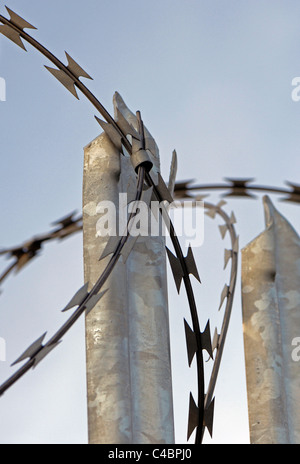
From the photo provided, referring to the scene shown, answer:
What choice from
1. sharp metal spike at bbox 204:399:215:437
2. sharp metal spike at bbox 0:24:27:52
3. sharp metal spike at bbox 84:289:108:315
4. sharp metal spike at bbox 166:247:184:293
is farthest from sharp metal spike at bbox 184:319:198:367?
sharp metal spike at bbox 0:24:27:52

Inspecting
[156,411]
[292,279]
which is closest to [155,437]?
[156,411]

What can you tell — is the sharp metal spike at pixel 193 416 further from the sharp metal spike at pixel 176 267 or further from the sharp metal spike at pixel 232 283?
the sharp metal spike at pixel 232 283

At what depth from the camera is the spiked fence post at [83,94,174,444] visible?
8.64 m

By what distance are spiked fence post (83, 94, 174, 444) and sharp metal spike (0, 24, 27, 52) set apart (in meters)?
1.00

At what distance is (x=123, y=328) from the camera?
354 inches

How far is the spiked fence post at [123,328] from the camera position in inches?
340

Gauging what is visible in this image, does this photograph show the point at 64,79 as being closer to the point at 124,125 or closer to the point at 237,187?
the point at 124,125

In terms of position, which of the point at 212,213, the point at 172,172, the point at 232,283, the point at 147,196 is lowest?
the point at 147,196

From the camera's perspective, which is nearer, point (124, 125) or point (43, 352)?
point (43, 352)

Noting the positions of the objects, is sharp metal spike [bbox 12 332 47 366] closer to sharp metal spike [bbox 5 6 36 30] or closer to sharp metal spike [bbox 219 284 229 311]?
sharp metal spike [bbox 5 6 36 30]

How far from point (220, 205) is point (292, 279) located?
1715 mm

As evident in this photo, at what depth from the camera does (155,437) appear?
28.6ft

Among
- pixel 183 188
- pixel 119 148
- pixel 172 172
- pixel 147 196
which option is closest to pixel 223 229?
pixel 183 188

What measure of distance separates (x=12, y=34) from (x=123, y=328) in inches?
108
